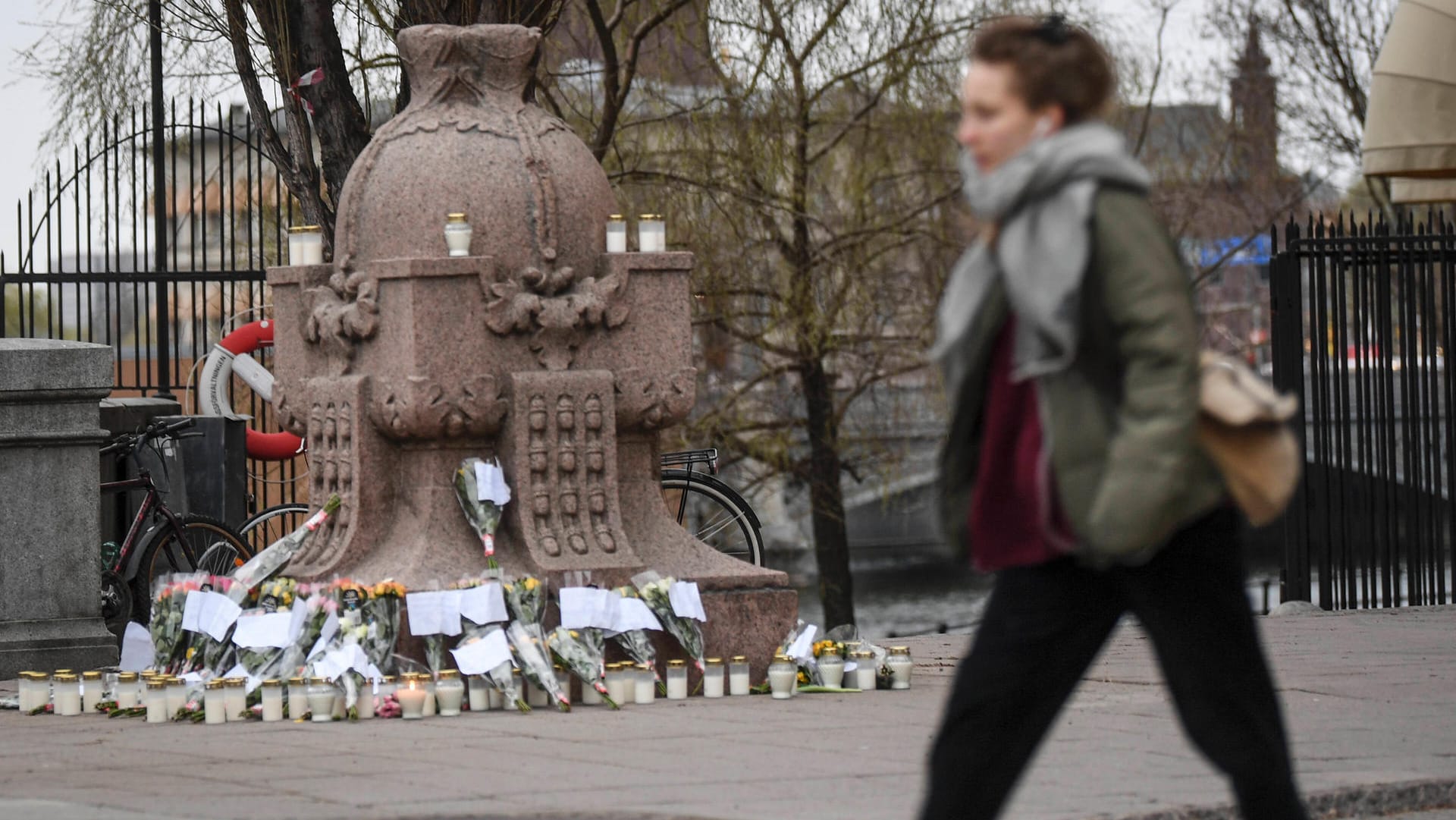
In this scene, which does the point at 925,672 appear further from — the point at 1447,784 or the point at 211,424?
the point at 211,424

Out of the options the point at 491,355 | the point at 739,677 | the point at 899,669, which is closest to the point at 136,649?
the point at 491,355

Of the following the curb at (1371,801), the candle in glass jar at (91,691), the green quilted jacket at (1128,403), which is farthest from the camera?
the candle in glass jar at (91,691)

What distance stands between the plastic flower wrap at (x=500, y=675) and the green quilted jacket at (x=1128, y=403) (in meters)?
4.09

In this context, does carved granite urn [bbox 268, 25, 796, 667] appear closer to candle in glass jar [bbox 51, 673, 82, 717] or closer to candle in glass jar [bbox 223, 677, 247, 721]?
candle in glass jar [bbox 223, 677, 247, 721]

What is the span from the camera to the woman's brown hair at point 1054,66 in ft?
11.3

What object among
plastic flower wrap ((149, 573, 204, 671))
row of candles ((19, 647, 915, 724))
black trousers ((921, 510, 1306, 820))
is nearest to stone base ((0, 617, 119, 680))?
row of candles ((19, 647, 915, 724))

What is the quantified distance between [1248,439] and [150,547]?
737cm

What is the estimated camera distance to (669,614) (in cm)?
750

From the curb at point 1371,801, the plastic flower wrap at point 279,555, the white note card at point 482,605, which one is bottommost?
the curb at point 1371,801

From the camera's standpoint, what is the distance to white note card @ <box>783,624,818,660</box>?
308 inches

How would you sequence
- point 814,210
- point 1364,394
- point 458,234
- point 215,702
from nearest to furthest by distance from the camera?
point 215,702 < point 458,234 < point 1364,394 < point 814,210

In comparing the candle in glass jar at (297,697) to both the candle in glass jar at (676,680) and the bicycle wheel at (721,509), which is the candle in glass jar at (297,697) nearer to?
the candle in glass jar at (676,680)

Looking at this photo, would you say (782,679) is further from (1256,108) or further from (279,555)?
(1256,108)

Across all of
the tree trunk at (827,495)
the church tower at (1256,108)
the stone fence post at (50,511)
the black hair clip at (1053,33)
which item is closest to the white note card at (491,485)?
the stone fence post at (50,511)
